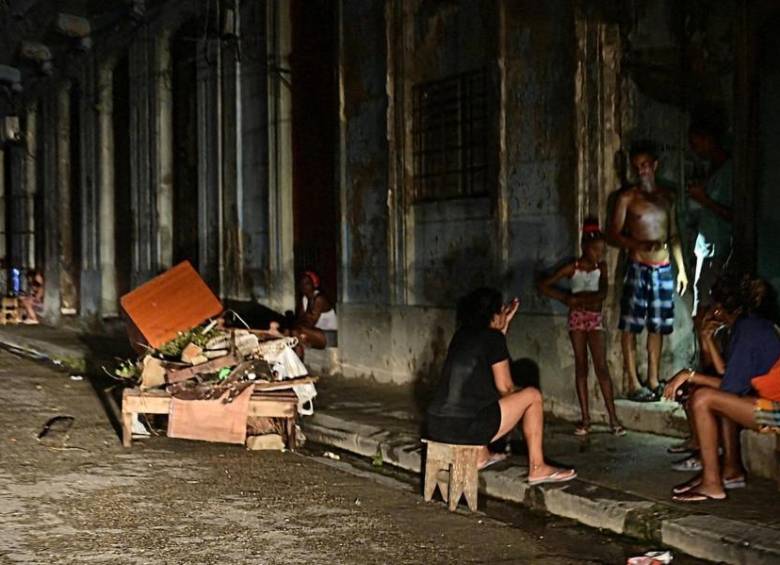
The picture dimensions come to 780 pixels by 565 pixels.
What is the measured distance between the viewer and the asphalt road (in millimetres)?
5668

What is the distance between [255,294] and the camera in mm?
15406

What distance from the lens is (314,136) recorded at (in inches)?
560

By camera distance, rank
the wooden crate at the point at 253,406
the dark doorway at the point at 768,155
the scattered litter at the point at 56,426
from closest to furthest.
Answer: the dark doorway at the point at 768,155 → the wooden crate at the point at 253,406 → the scattered litter at the point at 56,426

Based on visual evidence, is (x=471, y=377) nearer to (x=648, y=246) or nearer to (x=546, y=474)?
(x=546, y=474)

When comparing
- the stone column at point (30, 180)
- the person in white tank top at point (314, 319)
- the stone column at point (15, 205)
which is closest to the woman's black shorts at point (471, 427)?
the person in white tank top at point (314, 319)

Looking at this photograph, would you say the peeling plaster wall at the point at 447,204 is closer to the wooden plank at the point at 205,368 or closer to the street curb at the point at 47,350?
the wooden plank at the point at 205,368

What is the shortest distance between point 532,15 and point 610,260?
2542 millimetres

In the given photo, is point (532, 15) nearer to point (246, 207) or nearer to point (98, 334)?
point (246, 207)

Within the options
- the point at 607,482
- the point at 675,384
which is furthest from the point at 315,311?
the point at 675,384

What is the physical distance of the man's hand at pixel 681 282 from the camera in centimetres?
926

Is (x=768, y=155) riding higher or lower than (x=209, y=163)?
lower

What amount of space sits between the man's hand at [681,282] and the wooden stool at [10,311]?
18197 millimetres

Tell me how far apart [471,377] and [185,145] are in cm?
1264

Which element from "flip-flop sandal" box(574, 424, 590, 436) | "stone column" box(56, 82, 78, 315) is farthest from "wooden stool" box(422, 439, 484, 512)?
"stone column" box(56, 82, 78, 315)
